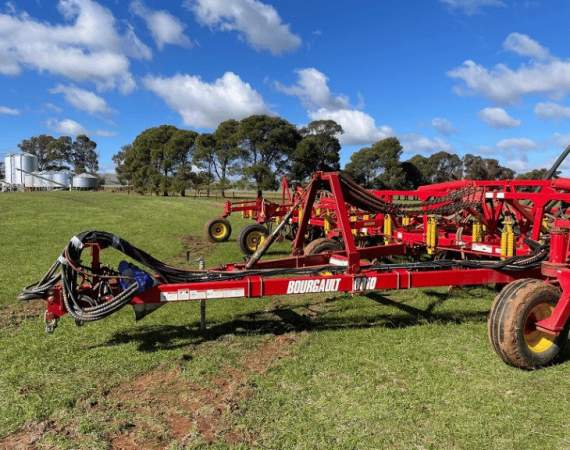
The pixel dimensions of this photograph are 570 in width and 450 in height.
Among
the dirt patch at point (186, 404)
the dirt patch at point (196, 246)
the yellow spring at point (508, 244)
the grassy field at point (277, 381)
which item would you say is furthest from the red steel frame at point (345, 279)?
the dirt patch at point (196, 246)

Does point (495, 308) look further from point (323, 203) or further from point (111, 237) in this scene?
point (323, 203)

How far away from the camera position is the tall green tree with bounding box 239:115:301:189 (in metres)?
48.4

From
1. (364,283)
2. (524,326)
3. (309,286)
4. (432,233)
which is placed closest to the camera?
(524,326)

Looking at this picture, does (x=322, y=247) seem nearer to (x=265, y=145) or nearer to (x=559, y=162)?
(x=559, y=162)

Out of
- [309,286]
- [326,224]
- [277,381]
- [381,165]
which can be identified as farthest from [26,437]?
[381,165]

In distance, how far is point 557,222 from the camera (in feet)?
18.2

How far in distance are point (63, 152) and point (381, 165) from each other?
7532cm

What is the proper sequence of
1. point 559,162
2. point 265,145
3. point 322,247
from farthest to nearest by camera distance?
1. point 265,145
2. point 559,162
3. point 322,247

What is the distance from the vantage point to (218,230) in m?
16.0

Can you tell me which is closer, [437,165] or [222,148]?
[222,148]

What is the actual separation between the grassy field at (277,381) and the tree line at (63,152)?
104 metres

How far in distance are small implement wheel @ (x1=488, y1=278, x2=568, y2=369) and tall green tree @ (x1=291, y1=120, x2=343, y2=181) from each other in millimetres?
40217

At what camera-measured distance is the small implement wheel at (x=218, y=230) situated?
52.0 feet

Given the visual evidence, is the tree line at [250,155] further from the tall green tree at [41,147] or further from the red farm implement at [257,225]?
the tall green tree at [41,147]
